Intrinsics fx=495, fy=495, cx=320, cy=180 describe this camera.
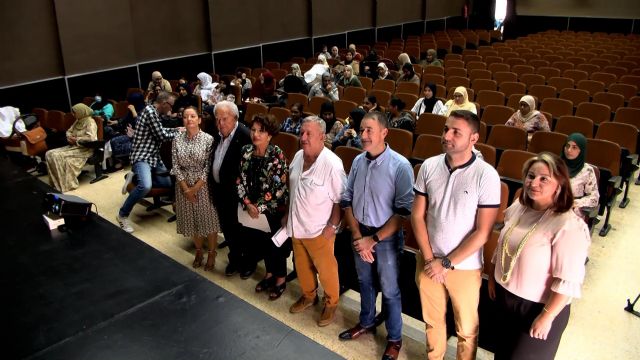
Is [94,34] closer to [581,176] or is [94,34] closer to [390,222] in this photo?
[390,222]

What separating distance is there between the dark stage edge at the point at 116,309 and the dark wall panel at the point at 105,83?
6.25m

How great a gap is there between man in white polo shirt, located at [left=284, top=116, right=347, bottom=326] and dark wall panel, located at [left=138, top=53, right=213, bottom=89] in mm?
7173

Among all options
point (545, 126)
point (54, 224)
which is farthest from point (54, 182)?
point (545, 126)

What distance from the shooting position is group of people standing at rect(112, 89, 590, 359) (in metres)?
2.16

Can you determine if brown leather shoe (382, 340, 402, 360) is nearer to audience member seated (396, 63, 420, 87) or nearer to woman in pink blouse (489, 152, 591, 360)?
woman in pink blouse (489, 152, 591, 360)

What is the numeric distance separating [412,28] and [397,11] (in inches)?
39.3

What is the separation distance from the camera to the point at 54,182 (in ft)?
19.3

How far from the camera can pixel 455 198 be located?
239cm

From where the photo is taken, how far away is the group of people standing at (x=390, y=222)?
7.10ft

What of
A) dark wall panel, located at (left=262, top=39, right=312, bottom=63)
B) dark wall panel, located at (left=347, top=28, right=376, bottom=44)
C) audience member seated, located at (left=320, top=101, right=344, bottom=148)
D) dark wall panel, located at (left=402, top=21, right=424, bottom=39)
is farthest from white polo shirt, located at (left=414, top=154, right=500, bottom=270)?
dark wall panel, located at (left=402, top=21, right=424, bottom=39)

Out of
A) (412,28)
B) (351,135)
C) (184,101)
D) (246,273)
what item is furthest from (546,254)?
(412,28)

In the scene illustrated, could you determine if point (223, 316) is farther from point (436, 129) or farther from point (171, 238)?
point (436, 129)

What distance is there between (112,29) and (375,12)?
26.6ft

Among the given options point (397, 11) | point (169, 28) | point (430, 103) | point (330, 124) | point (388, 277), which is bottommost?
point (388, 277)
